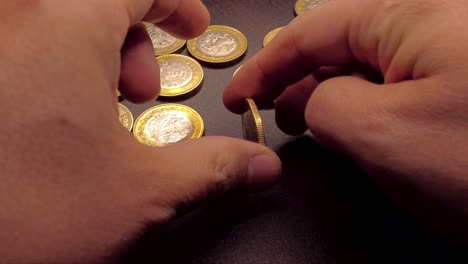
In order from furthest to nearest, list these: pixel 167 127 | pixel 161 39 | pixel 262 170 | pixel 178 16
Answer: pixel 161 39, pixel 167 127, pixel 178 16, pixel 262 170

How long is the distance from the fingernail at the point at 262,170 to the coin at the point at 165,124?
40 centimetres

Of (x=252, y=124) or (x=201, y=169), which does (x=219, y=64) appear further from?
(x=201, y=169)

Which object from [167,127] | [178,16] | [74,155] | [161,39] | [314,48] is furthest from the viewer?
[161,39]

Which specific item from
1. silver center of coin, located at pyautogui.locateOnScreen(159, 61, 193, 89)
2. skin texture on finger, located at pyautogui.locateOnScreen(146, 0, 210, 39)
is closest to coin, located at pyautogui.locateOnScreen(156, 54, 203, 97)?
silver center of coin, located at pyautogui.locateOnScreen(159, 61, 193, 89)

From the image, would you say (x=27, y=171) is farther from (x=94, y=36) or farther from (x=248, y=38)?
(x=248, y=38)

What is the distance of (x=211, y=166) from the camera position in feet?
1.95

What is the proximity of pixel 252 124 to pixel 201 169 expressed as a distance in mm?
272

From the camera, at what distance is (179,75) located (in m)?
1.14

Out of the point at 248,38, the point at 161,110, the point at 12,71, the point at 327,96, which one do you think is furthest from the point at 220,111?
the point at 12,71

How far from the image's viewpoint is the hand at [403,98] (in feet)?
1.79

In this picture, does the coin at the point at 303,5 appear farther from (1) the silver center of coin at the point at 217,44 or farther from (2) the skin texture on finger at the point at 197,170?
(2) the skin texture on finger at the point at 197,170

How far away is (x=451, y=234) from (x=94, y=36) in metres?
0.56

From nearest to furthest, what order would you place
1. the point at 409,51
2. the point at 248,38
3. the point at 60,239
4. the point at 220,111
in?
the point at 60,239 → the point at 409,51 → the point at 220,111 → the point at 248,38

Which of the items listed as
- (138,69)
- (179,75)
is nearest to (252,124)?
(138,69)
